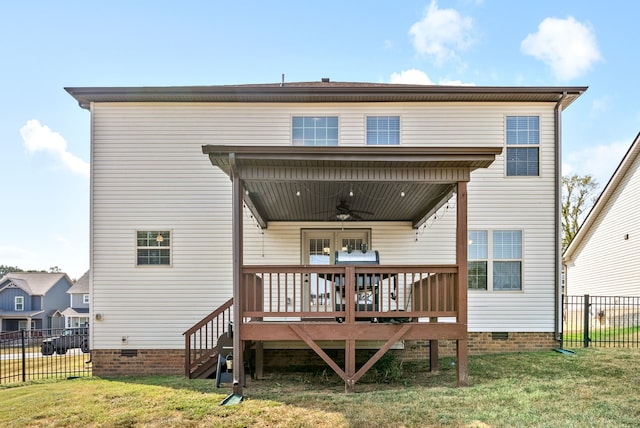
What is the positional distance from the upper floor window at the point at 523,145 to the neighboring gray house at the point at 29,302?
40012 mm

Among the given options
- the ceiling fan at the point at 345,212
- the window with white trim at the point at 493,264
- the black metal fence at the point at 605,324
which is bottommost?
the black metal fence at the point at 605,324

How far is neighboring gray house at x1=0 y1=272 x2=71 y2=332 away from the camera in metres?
35.8

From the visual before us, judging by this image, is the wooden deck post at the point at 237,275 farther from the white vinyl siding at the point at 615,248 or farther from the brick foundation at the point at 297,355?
the white vinyl siding at the point at 615,248

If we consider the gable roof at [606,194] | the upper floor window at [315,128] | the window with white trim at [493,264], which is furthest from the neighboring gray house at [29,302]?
the gable roof at [606,194]

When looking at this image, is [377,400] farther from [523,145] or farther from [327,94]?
[523,145]

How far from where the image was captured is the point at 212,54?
13023 millimetres

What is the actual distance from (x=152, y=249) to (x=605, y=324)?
14.3m

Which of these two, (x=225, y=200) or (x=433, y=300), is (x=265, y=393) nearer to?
(x=433, y=300)

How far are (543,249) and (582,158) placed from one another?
21.4m

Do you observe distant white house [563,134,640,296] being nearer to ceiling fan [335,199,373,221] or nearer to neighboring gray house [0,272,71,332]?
ceiling fan [335,199,373,221]

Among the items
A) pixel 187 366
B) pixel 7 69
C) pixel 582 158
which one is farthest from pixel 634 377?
pixel 582 158

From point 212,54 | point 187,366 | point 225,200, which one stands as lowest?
point 187,366

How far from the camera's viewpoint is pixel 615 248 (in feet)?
53.3

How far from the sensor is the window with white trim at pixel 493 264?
9.25m
